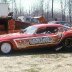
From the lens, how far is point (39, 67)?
9.07 metres

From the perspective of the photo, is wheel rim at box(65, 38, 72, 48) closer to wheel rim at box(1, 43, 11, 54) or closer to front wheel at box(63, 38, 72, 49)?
front wheel at box(63, 38, 72, 49)

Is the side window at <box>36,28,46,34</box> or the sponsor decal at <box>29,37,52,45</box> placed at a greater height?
the side window at <box>36,28,46,34</box>

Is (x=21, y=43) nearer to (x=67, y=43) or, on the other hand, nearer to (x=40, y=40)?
(x=40, y=40)

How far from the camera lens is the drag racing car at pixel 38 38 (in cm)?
1230

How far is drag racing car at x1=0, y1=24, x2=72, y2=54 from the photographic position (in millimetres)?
12305

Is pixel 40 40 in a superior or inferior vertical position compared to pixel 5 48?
superior

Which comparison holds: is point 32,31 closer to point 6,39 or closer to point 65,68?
point 6,39

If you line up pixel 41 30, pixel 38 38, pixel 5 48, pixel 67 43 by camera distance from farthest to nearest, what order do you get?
1. pixel 67 43
2. pixel 41 30
3. pixel 38 38
4. pixel 5 48

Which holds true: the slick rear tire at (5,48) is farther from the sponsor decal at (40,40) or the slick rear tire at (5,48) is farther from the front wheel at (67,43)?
the front wheel at (67,43)

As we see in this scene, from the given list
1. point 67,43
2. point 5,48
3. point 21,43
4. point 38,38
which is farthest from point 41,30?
point 5,48

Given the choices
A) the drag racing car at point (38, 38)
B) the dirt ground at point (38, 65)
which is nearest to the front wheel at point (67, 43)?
the drag racing car at point (38, 38)

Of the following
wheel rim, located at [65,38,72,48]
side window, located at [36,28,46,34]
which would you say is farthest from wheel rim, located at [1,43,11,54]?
wheel rim, located at [65,38,72,48]

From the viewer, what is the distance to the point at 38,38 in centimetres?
1255

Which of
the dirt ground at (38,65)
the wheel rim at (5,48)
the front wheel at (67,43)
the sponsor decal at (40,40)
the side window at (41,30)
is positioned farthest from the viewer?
the front wheel at (67,43)
